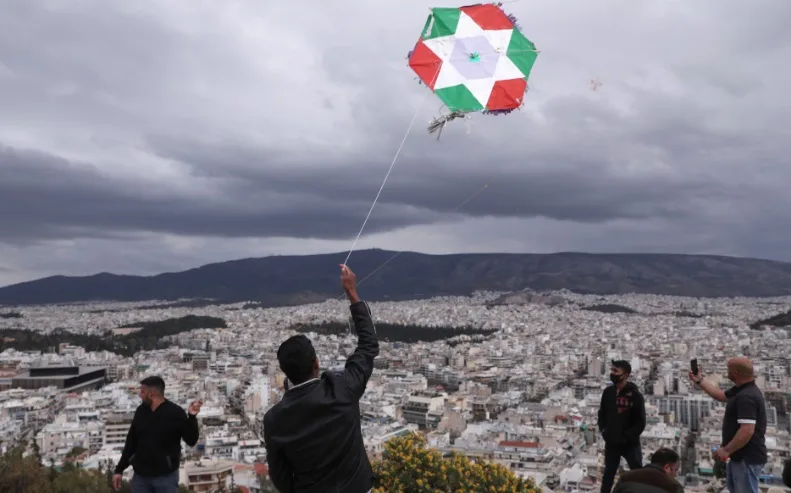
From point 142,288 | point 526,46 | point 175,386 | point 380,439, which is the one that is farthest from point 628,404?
point 142,288

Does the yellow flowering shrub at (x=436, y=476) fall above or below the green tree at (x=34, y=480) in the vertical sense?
above

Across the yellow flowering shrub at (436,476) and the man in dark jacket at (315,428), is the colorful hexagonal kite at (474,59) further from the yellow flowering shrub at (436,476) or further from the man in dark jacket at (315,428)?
the yellow flowering shrub at (436,476)

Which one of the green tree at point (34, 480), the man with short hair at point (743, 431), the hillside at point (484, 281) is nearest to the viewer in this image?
the man with short hair at point (743, 431)

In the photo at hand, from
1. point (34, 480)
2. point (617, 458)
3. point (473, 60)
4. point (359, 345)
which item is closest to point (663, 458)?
point (617, 458)

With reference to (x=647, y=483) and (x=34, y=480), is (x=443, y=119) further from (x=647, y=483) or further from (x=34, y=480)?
(x=34, y=480)

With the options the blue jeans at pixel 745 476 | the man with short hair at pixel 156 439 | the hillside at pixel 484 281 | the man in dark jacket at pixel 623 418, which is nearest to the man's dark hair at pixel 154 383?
the man with short hair at pixel 156 439
